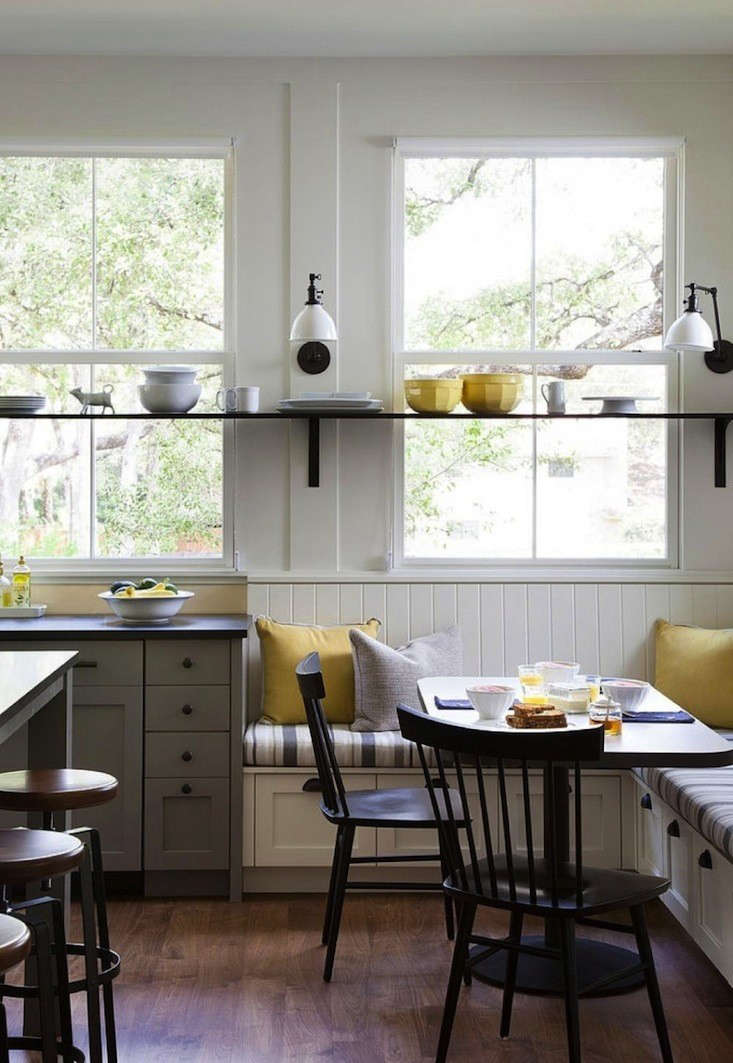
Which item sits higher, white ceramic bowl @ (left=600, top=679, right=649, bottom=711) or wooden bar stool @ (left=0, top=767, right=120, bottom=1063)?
white ceramic bowl @ (left=600, top=679, right=649, bottom=711)

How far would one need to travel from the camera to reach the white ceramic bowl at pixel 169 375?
184 inches

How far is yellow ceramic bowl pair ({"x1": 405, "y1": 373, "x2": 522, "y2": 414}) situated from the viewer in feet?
15.3

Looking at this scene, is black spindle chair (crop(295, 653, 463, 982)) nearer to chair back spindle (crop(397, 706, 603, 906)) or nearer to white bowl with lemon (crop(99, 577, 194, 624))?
chair back spindle (crop(397, 706, 603, 906))

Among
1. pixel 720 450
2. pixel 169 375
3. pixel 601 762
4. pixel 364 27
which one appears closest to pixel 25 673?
pixel 601 762

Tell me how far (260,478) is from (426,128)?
149cm

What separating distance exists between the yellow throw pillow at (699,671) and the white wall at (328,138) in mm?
347

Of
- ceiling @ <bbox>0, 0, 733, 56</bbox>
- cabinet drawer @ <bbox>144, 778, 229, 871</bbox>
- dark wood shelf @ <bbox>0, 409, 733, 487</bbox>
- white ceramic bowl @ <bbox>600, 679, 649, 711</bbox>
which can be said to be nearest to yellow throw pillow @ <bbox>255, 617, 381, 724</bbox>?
cabinet drawer @ <bbox>144, 778, 229, 871</bbox>

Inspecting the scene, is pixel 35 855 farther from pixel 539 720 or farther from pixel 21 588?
pixel 21 588

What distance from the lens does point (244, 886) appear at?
4.36 m

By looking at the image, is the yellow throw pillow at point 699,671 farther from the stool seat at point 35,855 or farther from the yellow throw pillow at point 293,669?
the stool seat at point 35,855

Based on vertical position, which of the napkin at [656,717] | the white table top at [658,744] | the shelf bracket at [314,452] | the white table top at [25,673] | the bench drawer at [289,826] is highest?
the shelf bracket at [314,452]

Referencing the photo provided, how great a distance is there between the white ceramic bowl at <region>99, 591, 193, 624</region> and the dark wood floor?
1015mm

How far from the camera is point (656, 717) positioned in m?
3.40

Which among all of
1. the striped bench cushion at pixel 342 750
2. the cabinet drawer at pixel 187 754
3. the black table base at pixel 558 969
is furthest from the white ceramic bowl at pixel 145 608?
the black table base at pixel 558 969
